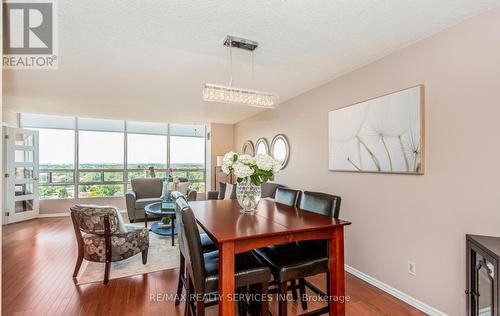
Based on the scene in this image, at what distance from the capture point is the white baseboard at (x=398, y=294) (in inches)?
84.3

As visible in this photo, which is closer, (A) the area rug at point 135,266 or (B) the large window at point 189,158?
(A) the area rug at point 135,266

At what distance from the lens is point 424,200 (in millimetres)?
2209

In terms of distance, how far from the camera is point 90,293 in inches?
97.7

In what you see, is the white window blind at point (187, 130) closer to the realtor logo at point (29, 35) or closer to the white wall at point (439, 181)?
the realtor logo at point (29, 35)

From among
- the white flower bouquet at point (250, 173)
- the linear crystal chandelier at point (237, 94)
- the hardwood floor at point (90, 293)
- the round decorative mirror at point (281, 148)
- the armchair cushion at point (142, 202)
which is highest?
the linear crystal chandelier at point (237, 94)

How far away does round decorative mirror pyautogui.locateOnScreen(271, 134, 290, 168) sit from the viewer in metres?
4.25

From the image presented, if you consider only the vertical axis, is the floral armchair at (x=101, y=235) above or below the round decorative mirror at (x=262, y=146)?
below

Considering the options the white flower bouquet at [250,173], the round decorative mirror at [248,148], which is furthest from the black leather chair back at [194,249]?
the round decorative mirror at [248,148]

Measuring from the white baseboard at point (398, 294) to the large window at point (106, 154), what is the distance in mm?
5092

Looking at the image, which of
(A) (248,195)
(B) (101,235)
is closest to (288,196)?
(A) (248,195)

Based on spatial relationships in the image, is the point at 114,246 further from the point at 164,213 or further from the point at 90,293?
the point at 164,213

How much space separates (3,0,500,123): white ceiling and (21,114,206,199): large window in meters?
2.02

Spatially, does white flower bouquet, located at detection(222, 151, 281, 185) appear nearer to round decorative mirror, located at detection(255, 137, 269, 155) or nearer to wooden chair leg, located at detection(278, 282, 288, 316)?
wooden chair leg, located at detection(278, 282, 288, 316)

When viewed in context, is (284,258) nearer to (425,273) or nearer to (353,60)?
(425,273)
